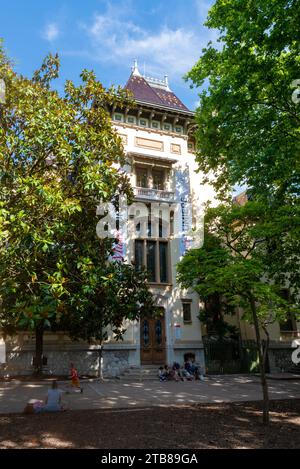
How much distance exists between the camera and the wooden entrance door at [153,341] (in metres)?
23.7

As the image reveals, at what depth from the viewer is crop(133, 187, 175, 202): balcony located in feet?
85.0

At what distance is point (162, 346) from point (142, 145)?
14968mm

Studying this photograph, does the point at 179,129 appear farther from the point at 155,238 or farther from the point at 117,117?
the point at 155,238

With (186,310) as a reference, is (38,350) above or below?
below

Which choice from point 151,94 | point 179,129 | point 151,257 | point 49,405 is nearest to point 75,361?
point 151,257

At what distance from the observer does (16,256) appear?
8156 millimetres

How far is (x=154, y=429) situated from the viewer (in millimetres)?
8492

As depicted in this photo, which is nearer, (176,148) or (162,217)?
(162,217)

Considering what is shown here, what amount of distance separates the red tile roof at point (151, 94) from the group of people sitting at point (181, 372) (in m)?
19.4

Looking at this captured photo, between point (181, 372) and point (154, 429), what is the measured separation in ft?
44.3

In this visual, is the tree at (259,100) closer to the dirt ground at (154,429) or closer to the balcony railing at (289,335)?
the dirt ground at (154,429)

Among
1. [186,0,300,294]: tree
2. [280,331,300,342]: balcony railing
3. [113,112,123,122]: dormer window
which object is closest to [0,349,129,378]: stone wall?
[280,331,300,342]: balcony railing

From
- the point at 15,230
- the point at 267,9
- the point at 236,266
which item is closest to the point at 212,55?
the point at 267,9
